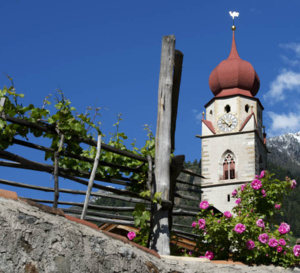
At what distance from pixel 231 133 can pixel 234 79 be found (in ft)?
15.6

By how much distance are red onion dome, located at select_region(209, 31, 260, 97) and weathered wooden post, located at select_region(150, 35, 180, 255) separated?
35.6 m

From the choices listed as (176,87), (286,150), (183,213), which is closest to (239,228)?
(183,213)

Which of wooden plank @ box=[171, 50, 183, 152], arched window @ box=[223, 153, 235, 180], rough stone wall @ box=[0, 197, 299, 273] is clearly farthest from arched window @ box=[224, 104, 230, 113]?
rough stone wall @ box=[0, 197, 299, 273]

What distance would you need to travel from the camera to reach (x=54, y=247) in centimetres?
335

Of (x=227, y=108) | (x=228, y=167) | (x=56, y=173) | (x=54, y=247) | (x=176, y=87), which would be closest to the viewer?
(x=54, y=247)

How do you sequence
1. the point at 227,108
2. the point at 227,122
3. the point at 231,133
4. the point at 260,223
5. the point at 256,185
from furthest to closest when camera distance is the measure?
the point at 227,108
the point at 227,122
the point at 231,133
the point at 256,185
the point at 260,223

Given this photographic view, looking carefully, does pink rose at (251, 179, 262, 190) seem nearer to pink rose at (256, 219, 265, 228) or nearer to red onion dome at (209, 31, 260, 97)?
pink rose at (256, 219, 265, 228)

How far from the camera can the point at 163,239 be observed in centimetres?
495

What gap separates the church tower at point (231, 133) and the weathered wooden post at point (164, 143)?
30.4m

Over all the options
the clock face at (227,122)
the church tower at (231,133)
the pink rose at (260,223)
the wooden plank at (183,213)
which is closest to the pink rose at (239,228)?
the pink rose at (260,223)

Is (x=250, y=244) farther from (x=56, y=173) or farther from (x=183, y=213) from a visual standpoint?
(x=56, y=173)

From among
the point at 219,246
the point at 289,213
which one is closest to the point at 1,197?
the point at 219,246

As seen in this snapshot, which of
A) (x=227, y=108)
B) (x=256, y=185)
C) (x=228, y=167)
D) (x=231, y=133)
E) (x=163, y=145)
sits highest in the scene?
(x=227, y=108)

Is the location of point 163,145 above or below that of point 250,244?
above
